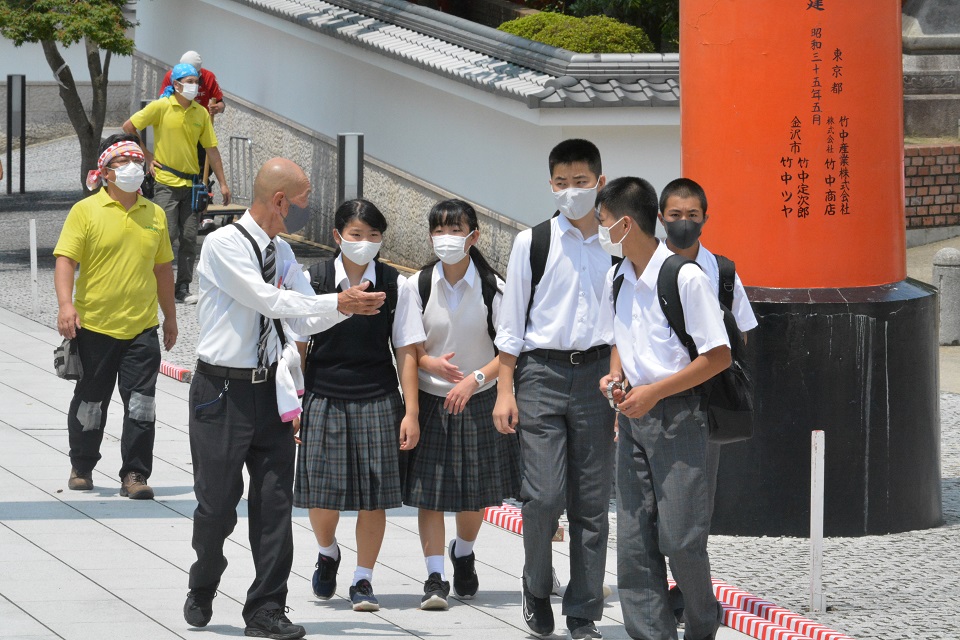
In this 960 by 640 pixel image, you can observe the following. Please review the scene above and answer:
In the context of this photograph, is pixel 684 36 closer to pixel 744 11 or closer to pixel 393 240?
pixel 744 11

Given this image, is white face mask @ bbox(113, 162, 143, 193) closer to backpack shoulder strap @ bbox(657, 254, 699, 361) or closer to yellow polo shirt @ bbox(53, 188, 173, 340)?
yellow polo shirt @ bbox(53, 188, 173, 340)

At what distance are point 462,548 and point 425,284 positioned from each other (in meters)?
1.17

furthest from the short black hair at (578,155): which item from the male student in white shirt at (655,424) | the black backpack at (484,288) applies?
the black backpack at (484,288)

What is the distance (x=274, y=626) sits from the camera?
5625 mm

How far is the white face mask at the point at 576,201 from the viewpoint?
5.73 m

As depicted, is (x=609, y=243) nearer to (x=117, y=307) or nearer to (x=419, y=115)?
(x=117, y=307)

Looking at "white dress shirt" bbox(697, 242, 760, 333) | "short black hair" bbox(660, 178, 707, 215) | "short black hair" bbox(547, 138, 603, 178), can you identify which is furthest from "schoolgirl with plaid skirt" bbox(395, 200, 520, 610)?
"white dress shirt" bbox(697, 242, 760, 333)

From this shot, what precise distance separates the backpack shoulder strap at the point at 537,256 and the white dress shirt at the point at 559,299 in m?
0.01

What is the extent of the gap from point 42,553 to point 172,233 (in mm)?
7032

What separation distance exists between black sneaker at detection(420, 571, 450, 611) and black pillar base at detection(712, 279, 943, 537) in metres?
1.93

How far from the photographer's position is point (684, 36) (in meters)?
7.80

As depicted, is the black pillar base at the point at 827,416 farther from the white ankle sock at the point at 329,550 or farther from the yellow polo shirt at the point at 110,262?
the yellow polo shirt at the point at 110,262

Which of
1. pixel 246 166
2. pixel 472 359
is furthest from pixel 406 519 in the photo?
pixel 246 166

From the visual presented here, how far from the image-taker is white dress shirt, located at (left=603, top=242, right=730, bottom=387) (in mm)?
5043
